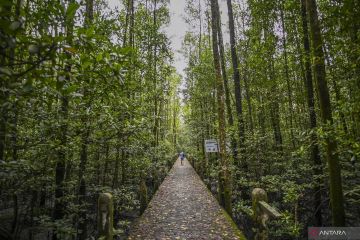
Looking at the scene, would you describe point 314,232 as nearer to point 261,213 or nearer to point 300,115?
point 261,213

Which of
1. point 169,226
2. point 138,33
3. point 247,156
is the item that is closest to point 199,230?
point 169,226

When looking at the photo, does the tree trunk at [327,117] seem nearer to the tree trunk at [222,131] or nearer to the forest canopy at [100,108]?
the forest canopy at [100,108]

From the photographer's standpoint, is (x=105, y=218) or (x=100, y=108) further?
(x=100, y=108)

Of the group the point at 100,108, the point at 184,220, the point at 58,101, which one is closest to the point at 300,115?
the point at 184,220

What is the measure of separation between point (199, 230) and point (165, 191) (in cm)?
651

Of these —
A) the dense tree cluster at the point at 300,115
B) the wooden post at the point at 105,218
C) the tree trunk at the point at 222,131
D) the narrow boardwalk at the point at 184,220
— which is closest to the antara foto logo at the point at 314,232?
the dense tree cluster at the point at 300,115

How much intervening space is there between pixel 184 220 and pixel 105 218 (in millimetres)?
3868

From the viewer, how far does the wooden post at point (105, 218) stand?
4.67 meters

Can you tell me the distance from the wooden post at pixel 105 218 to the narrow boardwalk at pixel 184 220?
195 cm

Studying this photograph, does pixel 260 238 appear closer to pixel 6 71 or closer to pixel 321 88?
pixel 321 88

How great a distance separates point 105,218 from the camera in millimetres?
4758

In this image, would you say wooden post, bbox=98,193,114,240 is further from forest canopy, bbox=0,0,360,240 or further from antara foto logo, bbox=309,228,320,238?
antara foto logo, bbox=309,228,320,238

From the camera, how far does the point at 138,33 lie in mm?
12008

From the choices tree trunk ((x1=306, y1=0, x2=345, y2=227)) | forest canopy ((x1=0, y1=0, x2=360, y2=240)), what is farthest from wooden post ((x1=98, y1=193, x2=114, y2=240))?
tree trunk ((x1=306, y1=0, x2=345, y2=227))
